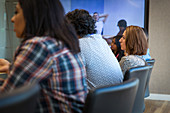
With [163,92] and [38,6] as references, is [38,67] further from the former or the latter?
[163,92]

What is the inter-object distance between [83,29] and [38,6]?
44.6 inches

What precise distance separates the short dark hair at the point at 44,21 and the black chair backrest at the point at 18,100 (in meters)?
0.49

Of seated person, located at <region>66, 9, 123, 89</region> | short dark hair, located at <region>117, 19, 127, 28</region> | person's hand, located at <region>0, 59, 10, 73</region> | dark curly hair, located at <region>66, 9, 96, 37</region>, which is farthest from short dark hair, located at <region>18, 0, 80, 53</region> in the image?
short dark hair, located at <region>117, 19, 127, 28</region>

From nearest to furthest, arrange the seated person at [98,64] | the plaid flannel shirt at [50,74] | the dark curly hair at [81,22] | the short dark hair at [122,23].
→ 1. the plaid flannel shirt at [50,74]
2. the seated person at [98,64]
3. the dark curly hair at [81,22]
4. the short dark hair at [122,23]

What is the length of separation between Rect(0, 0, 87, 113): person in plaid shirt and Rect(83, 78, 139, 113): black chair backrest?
13cm

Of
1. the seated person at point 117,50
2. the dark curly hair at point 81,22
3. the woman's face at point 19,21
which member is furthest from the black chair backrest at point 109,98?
the seated person at point 117,50

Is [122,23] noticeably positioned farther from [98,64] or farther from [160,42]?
[98,64]

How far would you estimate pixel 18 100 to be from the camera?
0.53 metres

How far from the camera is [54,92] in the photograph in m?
0.97

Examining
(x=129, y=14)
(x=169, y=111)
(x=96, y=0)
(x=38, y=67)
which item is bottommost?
(x=169, y=111)

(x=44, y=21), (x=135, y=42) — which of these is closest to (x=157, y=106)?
(x=135, y=42)

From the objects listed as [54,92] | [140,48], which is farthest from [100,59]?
[54,92]

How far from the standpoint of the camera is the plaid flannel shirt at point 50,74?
88cm

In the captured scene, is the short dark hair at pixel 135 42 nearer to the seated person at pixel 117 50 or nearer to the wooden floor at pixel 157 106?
the seated person at pixel 117 50
